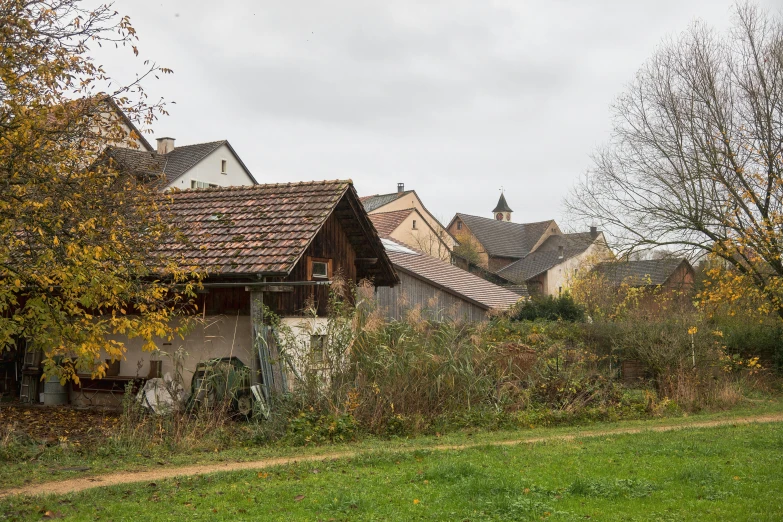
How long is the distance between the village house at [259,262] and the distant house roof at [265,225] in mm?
26

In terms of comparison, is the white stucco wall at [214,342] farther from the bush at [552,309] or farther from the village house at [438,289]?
the bush at [552,309]

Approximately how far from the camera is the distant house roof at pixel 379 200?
215ft

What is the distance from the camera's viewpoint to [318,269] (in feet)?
60.7

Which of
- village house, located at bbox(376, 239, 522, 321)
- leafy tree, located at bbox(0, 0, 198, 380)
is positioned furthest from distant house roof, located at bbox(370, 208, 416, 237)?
leafy tree, located at bbox(0, 0, 198, 380)

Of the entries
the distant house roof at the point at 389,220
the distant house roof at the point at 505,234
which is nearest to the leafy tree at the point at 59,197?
the distant house roof at the point at 389,220

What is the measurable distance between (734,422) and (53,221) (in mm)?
13175

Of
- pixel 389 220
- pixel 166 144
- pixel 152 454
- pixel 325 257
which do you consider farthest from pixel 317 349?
pixel 389 220

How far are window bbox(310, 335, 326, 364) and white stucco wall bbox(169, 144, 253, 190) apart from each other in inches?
1153

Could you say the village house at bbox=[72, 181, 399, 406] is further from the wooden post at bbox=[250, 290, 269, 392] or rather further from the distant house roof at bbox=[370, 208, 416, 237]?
the distant house roof at bbox=[370, 208, 416, 237]

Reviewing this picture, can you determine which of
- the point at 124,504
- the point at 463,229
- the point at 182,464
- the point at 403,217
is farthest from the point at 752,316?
the point at 463,229

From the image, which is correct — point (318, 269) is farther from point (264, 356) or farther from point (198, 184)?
point (198, 184)

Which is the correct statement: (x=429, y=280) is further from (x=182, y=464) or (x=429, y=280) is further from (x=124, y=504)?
(x=124, y=504)

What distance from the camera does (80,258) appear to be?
29.0 feet

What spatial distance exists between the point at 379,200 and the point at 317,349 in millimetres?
54249
